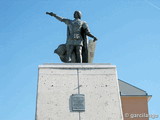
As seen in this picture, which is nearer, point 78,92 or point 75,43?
point 78,92

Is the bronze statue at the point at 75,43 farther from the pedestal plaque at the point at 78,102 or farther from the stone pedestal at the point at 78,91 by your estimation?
the pedestal plaque at the point at 78,102

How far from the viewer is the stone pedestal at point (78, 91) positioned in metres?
8.88

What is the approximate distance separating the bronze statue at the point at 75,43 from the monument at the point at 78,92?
2.43 feet

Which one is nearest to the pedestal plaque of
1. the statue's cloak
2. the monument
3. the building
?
the monument

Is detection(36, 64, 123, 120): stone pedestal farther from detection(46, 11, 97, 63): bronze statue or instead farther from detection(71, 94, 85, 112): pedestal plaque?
detection(46, 11, 97, 63): bronze statue

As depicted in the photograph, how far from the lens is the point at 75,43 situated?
34.2 ft

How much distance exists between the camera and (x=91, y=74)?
31.2 feet

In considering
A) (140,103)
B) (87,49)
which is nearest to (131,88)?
(140,103)

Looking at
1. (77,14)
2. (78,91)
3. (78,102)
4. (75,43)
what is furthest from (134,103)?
(78,102)

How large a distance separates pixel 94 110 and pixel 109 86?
0.85 meters

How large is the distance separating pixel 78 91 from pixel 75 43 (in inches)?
72.7

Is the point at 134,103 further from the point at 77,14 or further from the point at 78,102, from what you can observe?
the point at 78,102

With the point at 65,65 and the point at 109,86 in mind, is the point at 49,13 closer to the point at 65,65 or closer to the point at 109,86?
the point at 65,65

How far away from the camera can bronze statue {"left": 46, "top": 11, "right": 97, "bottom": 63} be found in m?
10.4
